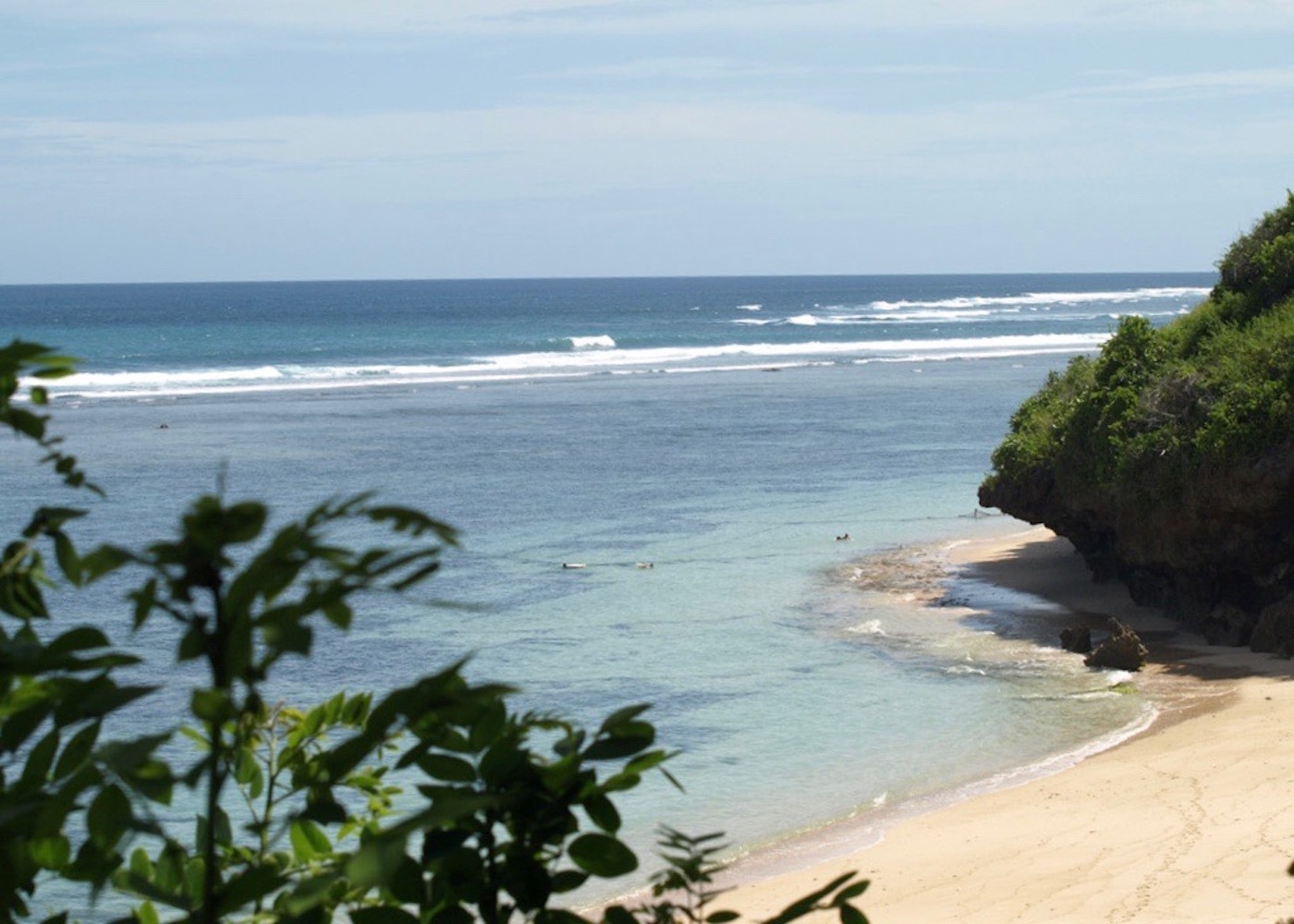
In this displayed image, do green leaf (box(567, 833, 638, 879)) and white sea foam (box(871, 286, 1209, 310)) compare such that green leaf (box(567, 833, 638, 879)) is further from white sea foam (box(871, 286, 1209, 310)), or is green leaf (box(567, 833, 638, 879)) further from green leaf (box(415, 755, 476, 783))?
white sea foam (box(871, 286, 1209, 310))

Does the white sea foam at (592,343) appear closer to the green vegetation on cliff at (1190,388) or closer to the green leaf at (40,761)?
the green vegetation on cliff at (1190,388)

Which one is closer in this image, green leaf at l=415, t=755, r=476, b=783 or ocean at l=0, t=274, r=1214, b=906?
green leaf at l=415, t=755, r=476, b=783

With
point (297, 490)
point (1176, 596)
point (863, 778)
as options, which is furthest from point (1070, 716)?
point (297, 490)

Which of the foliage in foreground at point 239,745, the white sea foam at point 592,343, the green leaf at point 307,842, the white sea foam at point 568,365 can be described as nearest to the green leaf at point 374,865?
the foliage in foreground at point 239,745

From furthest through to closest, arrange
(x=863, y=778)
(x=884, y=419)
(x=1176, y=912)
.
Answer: (x=884, y=419)
(x=863, y=778)
(x=1176, y=912)

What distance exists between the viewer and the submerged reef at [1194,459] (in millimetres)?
14031

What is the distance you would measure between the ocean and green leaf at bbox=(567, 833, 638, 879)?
0.57 m

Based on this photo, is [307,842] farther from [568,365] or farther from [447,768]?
[568,365]

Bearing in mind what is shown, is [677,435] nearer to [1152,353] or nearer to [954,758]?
[1152,353]

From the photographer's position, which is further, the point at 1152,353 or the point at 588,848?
the point at 1152,353

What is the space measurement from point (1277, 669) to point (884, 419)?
2340 centimetres

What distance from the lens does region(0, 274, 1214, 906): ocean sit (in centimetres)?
1164

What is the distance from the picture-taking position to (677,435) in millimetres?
33375

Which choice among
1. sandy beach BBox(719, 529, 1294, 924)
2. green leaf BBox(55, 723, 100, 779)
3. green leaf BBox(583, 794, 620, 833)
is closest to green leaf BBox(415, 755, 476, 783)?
green leaf BBox(583, 794, 620, 833)
